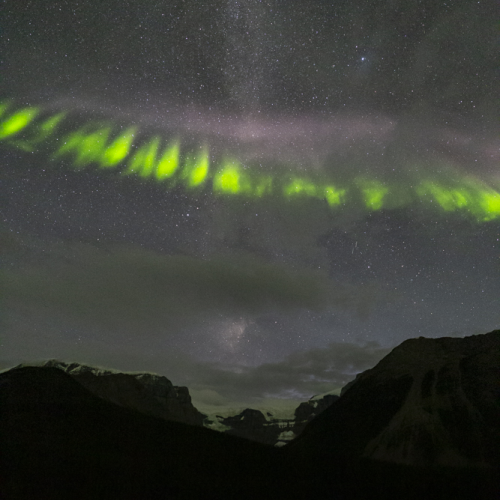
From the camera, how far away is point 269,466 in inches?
1684

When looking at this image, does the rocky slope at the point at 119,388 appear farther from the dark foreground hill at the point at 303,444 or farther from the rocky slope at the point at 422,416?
the dark foreground hill at the point at 303,444

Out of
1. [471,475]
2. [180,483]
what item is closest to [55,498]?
[180,483]

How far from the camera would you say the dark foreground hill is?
27052 millimetres

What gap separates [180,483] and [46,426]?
18498 millimetres

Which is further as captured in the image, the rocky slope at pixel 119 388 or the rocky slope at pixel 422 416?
the rocky slope at pixel 119 388

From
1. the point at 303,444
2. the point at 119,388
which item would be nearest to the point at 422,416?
the point at 303,444

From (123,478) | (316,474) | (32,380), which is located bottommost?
(316,474)

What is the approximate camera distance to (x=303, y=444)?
267 ft

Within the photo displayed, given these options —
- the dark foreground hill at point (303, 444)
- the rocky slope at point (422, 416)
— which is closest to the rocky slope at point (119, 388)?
the rocky slope at point (422, 416)

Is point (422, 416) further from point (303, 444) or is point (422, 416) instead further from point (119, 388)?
point (119, 388)

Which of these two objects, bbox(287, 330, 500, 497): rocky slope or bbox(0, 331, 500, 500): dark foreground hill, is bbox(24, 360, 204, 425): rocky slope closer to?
bbox(287, 330, 500, 497): rocky slope

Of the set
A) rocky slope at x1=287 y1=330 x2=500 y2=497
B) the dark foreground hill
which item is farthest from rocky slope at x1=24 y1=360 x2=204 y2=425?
the dark foreground hill

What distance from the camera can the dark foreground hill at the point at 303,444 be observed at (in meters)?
27.1

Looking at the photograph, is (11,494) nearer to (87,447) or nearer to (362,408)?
(87,447)
